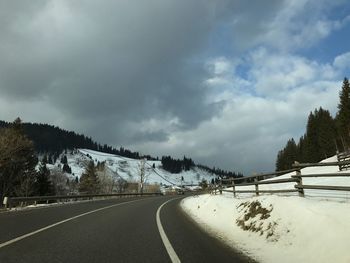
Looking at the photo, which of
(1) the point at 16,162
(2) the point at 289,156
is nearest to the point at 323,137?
(2) the point at 289,156

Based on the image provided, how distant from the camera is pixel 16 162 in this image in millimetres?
61250

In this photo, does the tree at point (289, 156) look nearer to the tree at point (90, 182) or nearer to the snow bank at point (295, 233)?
the tree at point (90, 182)

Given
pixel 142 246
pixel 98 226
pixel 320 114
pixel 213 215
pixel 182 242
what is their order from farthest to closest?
pixel 320 114 → pixel 213 215 → pixel 98 226 → pixel 182 242 → pixel 142 246

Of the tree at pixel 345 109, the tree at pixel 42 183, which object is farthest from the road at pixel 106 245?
the tree at pixel 345 109

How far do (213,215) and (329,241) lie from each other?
34.6 ft

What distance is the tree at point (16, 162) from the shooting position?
54.4 meters

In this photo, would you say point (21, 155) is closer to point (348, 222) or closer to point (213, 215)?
point (213, 215)

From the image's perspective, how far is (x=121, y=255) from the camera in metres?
8.94

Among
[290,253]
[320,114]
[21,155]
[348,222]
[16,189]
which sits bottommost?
[290,253]

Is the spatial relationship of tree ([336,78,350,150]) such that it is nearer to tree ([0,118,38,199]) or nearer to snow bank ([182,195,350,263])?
tree ([0,118,38,199])

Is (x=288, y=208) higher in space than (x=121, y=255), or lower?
higher

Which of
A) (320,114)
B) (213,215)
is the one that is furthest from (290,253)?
(320,114)

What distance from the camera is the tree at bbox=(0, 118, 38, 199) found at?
179 ft

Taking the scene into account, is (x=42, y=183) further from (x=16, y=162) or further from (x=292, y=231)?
(x=292, y=231)
